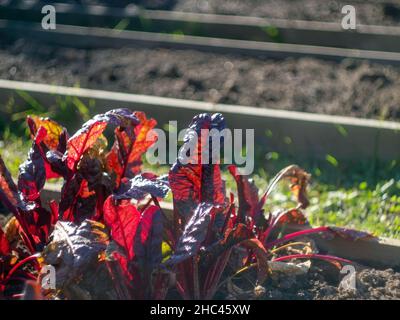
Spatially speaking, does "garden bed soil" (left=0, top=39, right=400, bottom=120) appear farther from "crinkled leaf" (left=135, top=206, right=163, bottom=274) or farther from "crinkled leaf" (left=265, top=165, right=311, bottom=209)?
"crinkled leaf" (left=135, top=206, right=163, bottom=274)

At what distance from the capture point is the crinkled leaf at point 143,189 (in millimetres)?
2758

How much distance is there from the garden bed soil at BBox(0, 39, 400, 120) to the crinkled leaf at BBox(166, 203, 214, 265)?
2.20m

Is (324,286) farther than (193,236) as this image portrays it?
Yes

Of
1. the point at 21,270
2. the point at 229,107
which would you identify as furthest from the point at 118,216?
the point at 229,107

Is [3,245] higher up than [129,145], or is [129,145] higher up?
[129,145]

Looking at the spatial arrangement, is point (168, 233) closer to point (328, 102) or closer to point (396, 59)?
point (328, 102)

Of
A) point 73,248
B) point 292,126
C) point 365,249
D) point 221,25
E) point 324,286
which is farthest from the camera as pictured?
point 221,25

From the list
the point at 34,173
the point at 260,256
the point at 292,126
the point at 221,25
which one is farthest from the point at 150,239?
the point at 221,25

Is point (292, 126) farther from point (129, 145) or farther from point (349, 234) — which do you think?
point (129, 145)

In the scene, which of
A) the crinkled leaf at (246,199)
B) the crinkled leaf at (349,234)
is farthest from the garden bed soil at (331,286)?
the crinkled leaf at (246,199)

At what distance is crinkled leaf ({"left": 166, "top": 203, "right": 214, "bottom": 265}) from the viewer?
2.67 meters

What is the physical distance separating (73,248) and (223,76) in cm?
282

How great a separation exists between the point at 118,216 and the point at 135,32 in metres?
3.33

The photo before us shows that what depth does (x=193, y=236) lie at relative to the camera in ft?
8.82
